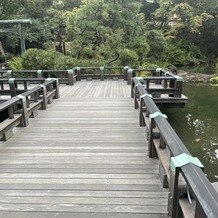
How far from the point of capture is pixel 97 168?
3793 mm

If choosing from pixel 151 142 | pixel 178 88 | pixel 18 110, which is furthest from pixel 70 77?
pixel 151 142

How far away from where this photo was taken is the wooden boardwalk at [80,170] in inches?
113

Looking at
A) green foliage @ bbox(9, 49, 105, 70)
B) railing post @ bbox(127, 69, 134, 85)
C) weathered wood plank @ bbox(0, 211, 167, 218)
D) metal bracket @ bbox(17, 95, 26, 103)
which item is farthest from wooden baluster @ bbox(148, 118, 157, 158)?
green foliage @ bbox(9, 49, 105, 70)

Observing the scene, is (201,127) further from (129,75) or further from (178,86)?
(129,75)

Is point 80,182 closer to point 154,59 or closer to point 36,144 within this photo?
point 36,144

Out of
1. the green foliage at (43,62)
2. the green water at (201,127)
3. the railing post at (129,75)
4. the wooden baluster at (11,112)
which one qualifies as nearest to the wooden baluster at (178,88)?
the green water at (201,127)

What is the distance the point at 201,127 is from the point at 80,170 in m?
7.61

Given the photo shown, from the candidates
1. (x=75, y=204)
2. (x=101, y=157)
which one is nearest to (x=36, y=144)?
(x=101, y=157)

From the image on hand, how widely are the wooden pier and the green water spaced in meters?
2.66

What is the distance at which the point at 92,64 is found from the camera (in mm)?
15328

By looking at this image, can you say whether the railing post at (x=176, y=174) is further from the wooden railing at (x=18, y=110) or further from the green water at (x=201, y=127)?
the green water at (x=201, y=127)

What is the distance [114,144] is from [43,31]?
2105 centimetres

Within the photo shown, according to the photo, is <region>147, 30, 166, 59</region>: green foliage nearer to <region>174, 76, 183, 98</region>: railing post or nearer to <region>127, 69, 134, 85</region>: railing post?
<region>127, 69, 134, 85</region>: railing post

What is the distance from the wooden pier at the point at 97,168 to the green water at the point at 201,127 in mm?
2658
